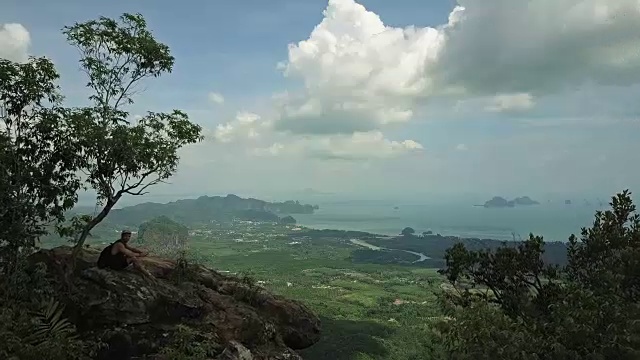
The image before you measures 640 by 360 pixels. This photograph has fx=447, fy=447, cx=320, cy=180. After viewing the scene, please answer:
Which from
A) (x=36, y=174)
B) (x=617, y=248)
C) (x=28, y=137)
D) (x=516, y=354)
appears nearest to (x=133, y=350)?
(x=36, y=174)

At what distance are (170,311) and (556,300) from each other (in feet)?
38.8

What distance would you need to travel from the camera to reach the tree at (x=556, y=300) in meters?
10.1

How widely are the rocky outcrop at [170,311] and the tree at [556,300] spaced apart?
19.1ft

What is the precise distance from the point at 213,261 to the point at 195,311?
167m

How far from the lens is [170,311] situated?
13109 mm

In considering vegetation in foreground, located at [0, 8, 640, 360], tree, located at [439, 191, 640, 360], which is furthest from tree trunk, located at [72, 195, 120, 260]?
tree, located at [439, 191, 640, 360]

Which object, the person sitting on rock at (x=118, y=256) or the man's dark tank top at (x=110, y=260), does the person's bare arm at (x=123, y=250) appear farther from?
the man's dark tank top at (x=110, y=260)

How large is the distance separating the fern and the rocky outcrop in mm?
720

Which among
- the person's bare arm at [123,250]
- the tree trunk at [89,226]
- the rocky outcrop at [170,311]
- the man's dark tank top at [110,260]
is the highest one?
the tree trunk at [89,226]

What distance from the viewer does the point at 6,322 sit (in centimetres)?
963

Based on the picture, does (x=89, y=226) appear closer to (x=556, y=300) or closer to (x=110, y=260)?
(x=110, y=260)

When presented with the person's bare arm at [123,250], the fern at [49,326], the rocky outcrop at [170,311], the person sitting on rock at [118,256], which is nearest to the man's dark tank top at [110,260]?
the person sitting on rock at [118,256]

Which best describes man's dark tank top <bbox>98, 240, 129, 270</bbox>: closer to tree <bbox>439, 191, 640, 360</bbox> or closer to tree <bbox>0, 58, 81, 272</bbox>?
tree <bbox>0, 58, 81, 272</bbox>

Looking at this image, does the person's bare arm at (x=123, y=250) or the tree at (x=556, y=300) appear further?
the person's bare arm at (x=123, y=250)
